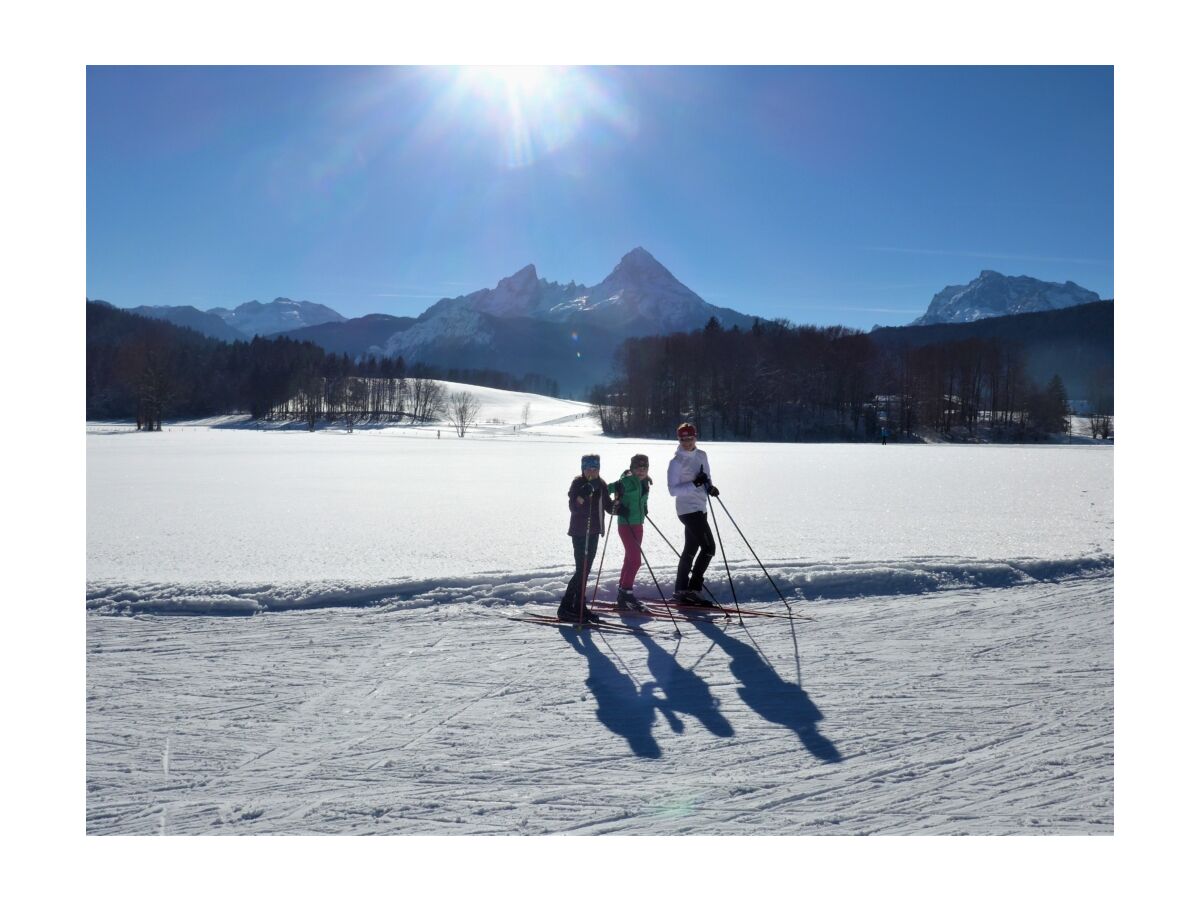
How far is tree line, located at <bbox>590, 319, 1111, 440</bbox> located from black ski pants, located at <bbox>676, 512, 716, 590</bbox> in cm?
5821

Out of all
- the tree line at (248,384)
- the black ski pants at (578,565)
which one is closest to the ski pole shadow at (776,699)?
the black ski pants at (578,565)

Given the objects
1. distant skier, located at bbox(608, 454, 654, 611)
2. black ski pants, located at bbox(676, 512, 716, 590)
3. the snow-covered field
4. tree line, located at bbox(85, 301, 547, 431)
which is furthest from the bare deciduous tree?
black ski pants, located at bbox(676, 512, 716, 590)

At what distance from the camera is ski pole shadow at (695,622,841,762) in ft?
13.6

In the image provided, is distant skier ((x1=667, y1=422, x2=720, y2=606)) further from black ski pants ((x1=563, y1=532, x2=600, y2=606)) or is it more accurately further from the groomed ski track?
black ski pants ((x1=563, y1=532, x2=600, y2=606))

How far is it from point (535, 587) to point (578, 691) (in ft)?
8.37

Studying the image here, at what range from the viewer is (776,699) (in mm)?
4754

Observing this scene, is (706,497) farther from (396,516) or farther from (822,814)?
(396,516)

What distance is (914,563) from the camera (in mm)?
8234

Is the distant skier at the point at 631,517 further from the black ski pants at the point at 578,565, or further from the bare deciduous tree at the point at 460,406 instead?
the bare deciduous tree at the point at 460,406

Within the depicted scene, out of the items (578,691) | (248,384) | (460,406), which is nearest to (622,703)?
(578,691)

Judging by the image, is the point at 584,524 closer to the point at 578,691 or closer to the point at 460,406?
the point at 578,691
